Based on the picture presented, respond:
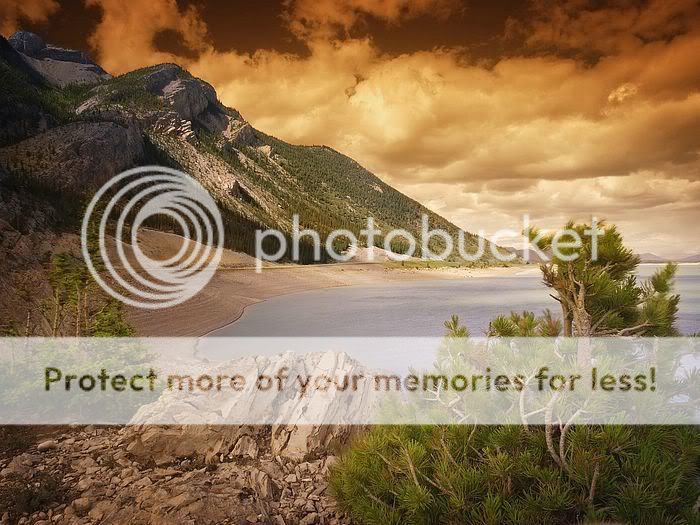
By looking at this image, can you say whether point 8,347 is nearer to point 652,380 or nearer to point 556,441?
point 556,441

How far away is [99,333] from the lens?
11.5 meters

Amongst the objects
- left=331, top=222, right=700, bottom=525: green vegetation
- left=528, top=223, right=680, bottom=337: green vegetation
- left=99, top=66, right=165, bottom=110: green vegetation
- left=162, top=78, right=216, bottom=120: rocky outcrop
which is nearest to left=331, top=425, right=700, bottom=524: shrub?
left=331, top=222, right=700, bottom=525: green vegetation

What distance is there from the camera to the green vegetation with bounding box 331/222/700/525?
10.1 feet

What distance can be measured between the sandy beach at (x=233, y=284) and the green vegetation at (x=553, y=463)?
18.8m

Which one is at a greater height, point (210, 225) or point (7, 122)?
point (7, 122)

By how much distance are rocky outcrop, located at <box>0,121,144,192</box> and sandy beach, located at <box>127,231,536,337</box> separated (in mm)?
44066

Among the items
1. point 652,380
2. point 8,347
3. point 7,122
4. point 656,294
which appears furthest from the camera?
point 7,122

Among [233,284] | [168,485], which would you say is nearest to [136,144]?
[233,284]

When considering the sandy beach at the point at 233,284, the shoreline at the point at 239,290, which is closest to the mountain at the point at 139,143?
the sandy beach at the point at 233,284

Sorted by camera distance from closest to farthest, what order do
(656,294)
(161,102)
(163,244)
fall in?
1. (656,294)
2. (163,244)
3. (161,102)

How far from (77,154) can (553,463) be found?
111 meters

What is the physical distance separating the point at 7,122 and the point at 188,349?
125 meters

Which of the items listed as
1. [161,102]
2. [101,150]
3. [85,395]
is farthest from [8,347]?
[161,102]

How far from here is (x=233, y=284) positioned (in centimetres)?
4344
